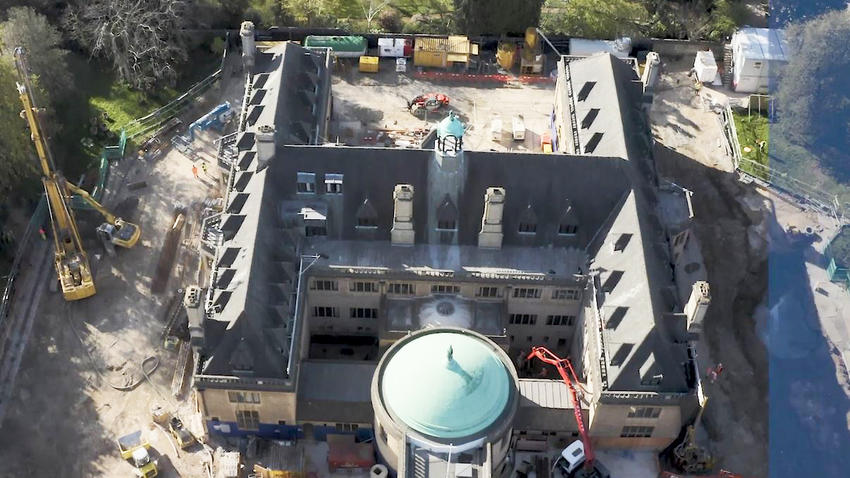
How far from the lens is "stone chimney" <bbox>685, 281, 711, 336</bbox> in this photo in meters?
81.4

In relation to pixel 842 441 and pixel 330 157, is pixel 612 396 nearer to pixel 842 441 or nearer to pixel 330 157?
pixel 842 441

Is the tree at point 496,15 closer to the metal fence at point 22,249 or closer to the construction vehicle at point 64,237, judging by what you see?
the construction vehicle at point 64,237

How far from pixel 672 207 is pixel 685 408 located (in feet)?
95.0

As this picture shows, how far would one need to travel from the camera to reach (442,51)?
445 feet

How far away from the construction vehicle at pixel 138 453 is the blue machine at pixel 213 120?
48.2 meters

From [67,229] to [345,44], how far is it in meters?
52.0

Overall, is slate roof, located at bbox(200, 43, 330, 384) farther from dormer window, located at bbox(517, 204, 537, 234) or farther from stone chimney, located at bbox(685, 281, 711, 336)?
stone chimney, located at bbox(685, 281, 711, 336)

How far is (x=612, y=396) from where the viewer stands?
81500 millimetres

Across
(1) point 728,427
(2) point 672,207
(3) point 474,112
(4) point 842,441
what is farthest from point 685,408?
(3) point 474,112

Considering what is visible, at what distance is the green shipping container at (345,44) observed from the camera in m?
135

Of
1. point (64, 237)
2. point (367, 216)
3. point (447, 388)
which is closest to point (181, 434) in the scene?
point (367, 216)

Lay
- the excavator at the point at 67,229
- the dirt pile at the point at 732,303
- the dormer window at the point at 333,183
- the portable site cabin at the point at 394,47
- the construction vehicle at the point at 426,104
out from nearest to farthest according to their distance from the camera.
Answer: the dormer window at the point at 333,183
the dirt pile at the point at 732,303
the excavator at the point at 67,229
the construction vehicle at the point at 426,104
the portable site cabin at the point at 394,47

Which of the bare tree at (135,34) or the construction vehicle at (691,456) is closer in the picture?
the construction vehicle at (691,456)

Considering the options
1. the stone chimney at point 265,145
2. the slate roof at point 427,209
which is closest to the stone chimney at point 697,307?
the slate roof at point 427,209
